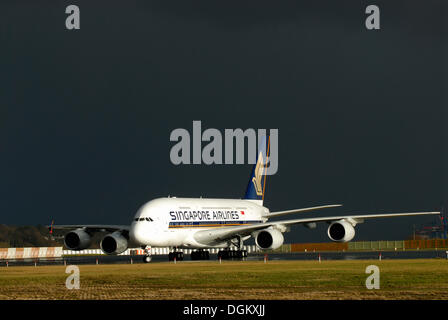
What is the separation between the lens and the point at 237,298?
21781 mm

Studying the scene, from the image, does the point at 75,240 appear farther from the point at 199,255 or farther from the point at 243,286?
the point at 243,286

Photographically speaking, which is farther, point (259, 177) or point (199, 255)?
point (259, 177)

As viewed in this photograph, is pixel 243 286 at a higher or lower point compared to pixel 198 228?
lower

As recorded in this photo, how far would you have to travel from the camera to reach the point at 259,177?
71812mm

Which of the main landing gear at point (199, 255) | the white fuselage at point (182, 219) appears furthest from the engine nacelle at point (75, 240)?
the main landing gear at point (199, 255)

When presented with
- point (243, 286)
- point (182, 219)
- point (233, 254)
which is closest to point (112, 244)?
point (182, 219)

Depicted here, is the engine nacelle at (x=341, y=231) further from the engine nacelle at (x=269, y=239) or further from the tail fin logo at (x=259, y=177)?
the tail fin logo at (x=259, y=177)

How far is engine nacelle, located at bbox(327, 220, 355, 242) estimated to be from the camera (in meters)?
51.4

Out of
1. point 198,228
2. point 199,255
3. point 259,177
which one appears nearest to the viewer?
point 198,228

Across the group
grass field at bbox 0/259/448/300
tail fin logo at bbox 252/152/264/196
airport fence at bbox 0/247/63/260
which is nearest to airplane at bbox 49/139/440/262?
tail fin logo at bbox 252/152/264/196

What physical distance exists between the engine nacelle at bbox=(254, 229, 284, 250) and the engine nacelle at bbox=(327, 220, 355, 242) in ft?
12.0

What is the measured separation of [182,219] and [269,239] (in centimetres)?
678

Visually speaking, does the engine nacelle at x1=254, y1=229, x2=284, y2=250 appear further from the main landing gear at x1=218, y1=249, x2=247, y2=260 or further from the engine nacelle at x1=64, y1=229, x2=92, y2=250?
the engine nacelle at x1=64, y1=229, x2=92, y2=250
